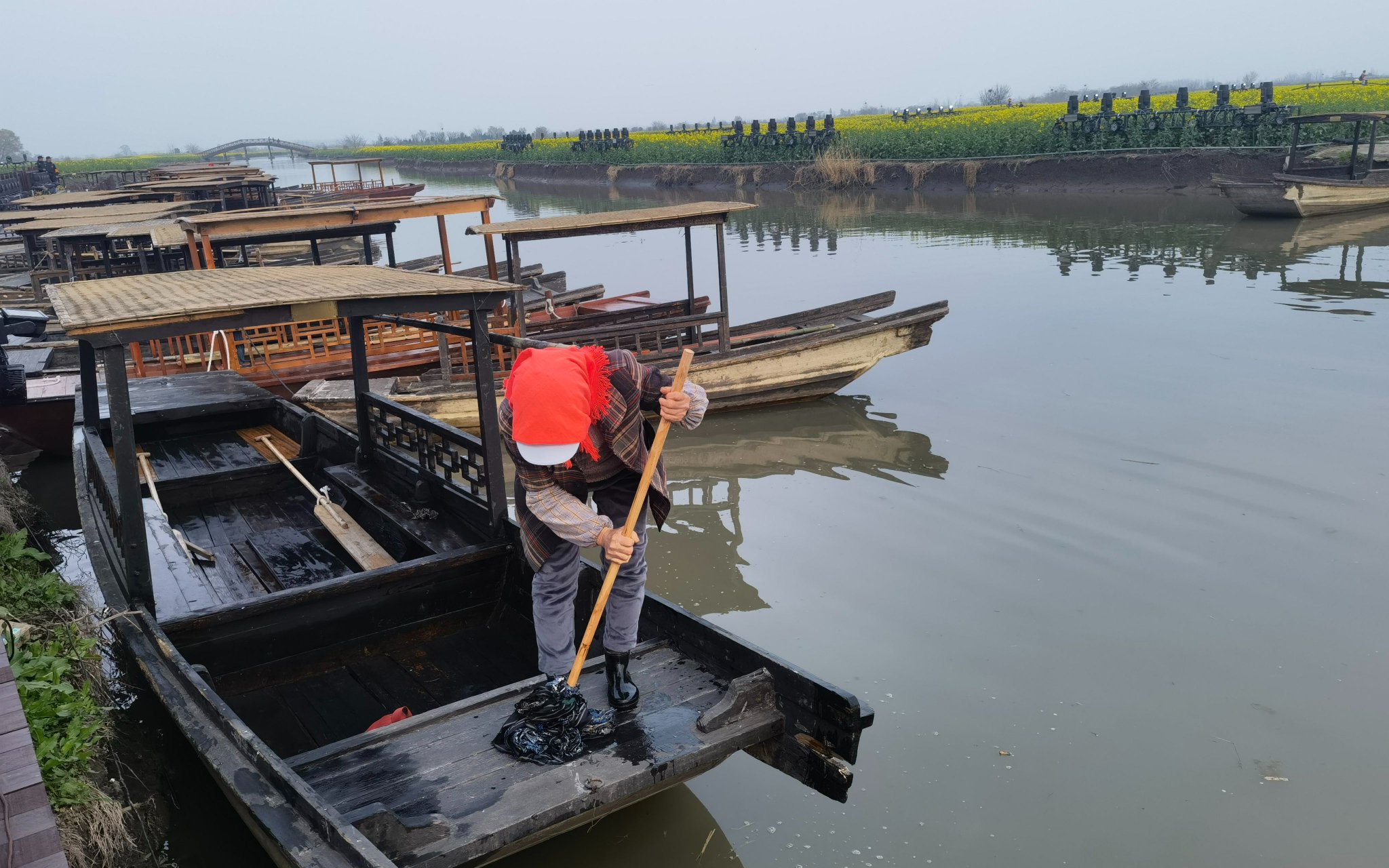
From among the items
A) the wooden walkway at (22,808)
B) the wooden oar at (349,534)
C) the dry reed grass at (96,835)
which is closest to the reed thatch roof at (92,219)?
the wooden oar at (349,534)

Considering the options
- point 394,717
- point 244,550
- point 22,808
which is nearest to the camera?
point 22,808

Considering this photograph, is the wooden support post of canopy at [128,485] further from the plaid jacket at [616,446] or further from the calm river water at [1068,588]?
the plaid jacket at [616,446]

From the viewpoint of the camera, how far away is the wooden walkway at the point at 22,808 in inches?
69.6

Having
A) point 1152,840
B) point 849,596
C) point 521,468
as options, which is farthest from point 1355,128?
point 521,468

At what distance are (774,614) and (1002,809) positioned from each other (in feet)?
7.19

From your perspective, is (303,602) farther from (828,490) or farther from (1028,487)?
(1028,487)

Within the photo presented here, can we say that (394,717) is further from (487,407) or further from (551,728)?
(487,407)

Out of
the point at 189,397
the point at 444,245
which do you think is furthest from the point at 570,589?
the point at 444,245

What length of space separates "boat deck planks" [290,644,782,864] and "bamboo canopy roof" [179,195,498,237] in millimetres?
8565

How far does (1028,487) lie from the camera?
7.96 metres

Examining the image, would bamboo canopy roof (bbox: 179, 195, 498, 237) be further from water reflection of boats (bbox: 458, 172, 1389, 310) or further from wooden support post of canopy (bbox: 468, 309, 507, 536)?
water reflection of boats (bbox: 458, 172, 1389, 310)

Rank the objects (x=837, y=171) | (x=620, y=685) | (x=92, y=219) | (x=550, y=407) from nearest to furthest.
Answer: (x=550, y=407) < (x=620, y=685) < (x=92, y=219) < (x=837, y=171)

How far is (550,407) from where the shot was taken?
3055 millimetres

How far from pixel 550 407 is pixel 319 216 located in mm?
9588
